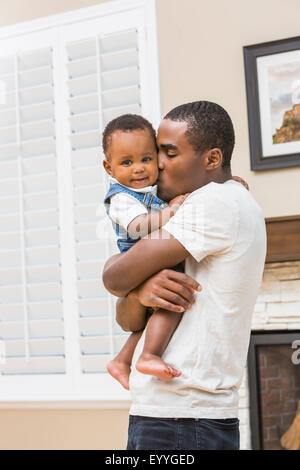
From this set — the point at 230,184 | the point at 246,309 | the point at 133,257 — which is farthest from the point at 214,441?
the point at 230,184

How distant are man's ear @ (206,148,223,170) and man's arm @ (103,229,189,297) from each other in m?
0.18

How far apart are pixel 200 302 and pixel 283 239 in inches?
69.6

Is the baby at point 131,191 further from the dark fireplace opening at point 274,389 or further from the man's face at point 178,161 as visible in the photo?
the dark fireplace opening at point 274,389

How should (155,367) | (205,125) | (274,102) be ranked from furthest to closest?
(274,102) → (205,125) → (155,367)

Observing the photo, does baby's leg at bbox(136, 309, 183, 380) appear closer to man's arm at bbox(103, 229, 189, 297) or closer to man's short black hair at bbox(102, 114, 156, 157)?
man's arm at bbox(103, 229, 189, 297)

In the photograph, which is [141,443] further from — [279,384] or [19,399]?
[19,399]

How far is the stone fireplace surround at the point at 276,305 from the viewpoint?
9.57ft

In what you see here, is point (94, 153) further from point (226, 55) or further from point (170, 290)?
point (170, 290)

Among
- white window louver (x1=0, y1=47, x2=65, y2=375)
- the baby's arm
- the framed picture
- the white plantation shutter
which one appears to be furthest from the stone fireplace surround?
the baby's arm

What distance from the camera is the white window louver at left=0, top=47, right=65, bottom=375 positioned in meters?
3.43

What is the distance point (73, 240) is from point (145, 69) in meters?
0.98

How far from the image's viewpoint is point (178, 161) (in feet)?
4.16

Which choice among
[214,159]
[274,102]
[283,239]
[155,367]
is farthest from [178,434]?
[274,102]

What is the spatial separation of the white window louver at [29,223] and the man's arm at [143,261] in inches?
87.3
